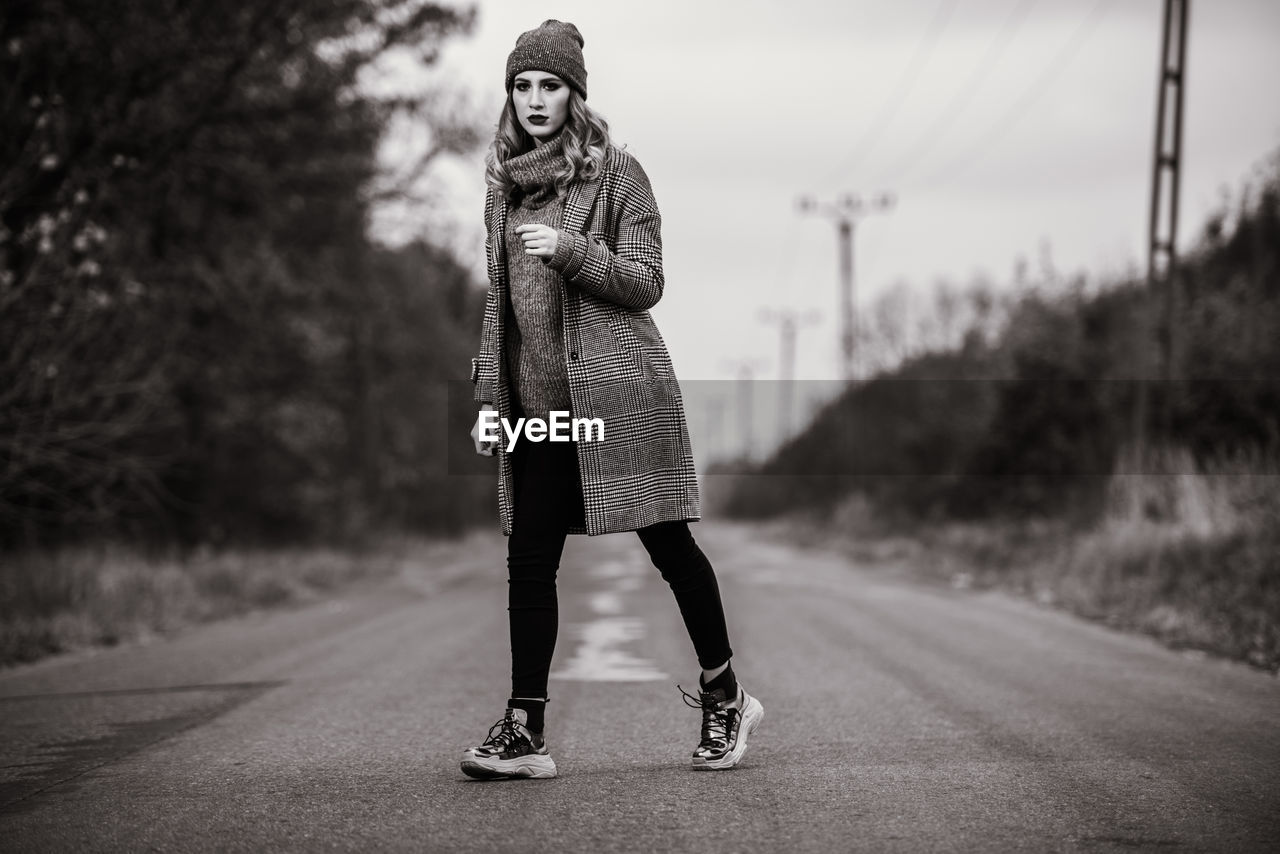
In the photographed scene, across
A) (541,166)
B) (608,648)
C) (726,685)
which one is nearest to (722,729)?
(726,685)

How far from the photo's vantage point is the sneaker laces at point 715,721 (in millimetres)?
4074

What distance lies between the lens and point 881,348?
2019 inches

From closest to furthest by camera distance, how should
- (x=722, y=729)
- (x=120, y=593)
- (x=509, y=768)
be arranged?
(x=509, y=768) < (x=722, y=729) < (x=120, y=593)

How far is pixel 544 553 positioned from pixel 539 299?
2.48 feet

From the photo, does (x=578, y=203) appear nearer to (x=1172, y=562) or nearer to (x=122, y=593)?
(x=122, y=593)

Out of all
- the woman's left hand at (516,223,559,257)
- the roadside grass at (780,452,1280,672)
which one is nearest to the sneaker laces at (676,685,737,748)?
the woman's left hand at (516,223,559,257)

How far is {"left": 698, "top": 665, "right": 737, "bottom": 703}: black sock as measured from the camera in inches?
163

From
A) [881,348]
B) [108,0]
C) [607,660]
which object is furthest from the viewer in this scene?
[881,348]

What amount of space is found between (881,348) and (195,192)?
39.4 meters

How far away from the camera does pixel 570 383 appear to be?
3.97m

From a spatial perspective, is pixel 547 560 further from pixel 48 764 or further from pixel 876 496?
pixel 876 496

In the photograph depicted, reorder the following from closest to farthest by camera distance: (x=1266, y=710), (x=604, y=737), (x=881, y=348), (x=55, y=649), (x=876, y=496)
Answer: (x=604, y=737) → (x=1266, y=710) → (x=55, y=649) → (x=876, y=496) → (x=881, y=348)

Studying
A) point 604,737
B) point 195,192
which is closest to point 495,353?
point 604,737

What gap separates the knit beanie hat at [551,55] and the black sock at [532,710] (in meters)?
1.83
